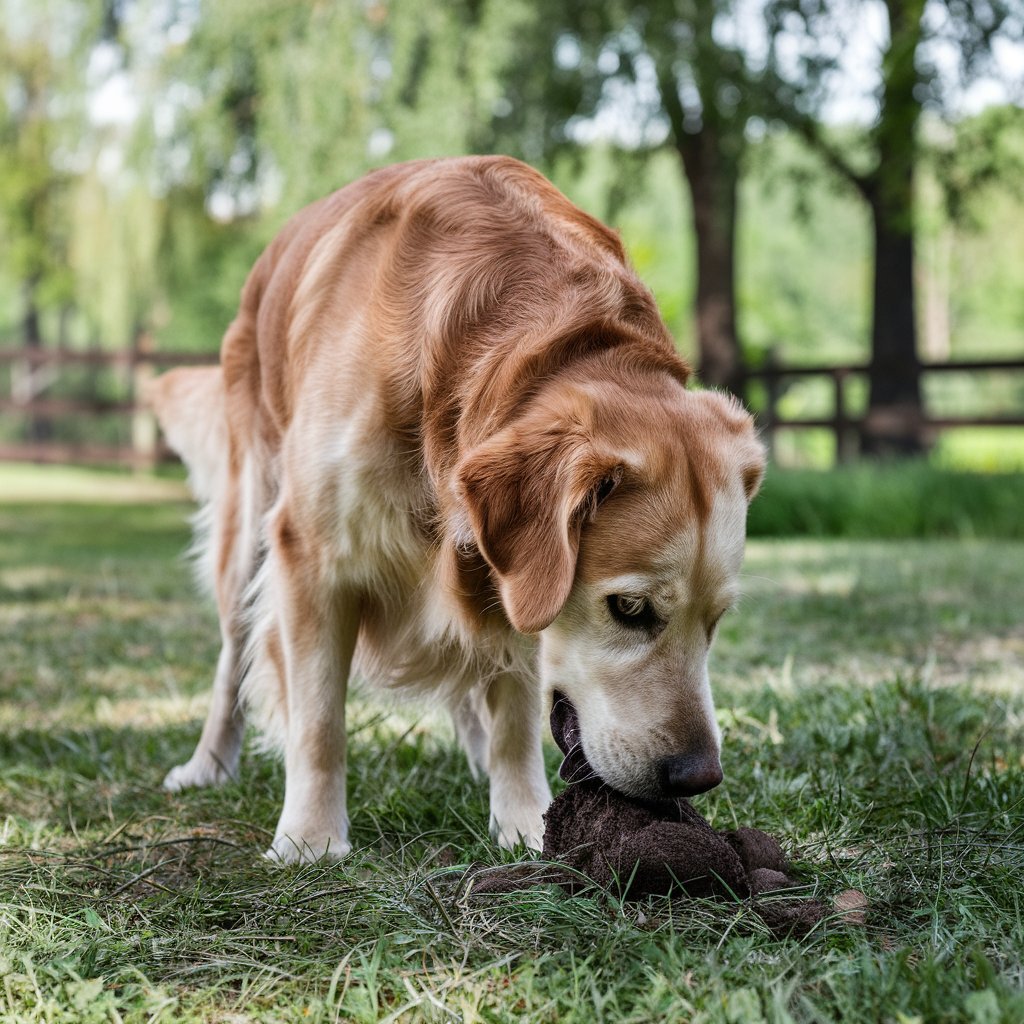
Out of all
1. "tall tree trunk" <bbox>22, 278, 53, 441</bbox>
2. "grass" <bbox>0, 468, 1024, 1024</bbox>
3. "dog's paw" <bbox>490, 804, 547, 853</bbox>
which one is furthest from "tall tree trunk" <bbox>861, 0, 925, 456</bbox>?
"tall tree trunk" <bbox>22, 278, 53, 441</bbox>

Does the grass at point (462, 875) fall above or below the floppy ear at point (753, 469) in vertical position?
below

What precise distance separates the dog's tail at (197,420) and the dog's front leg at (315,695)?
1114mm

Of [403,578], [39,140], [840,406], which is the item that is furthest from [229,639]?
[39,140]

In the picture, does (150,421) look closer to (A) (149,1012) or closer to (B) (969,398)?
(A) (149,1012)

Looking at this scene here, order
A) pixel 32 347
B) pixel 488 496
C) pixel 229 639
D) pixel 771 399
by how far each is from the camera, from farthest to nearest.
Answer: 1. pixel 32 347
2. pixel 771 399
3. pixel 229 639
4. pixel 488 496

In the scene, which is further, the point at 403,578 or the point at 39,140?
the point at 39,140

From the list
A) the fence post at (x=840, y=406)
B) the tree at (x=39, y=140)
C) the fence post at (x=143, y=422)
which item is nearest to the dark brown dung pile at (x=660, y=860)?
the fence post at (x=840, y=406)

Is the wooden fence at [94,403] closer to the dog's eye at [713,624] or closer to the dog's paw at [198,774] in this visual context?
the dog's paw at [198,774]

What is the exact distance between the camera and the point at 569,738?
2.35 metres

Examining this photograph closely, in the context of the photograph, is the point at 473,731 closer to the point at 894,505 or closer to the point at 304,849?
the point at 304,849

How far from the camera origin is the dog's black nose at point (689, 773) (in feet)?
6.98

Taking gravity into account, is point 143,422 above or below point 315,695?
below

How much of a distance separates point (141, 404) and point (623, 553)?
1574 cm

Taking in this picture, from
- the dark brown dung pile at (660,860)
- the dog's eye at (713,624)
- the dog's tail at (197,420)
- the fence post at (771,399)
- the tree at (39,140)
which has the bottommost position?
the fence post at (771,399)
